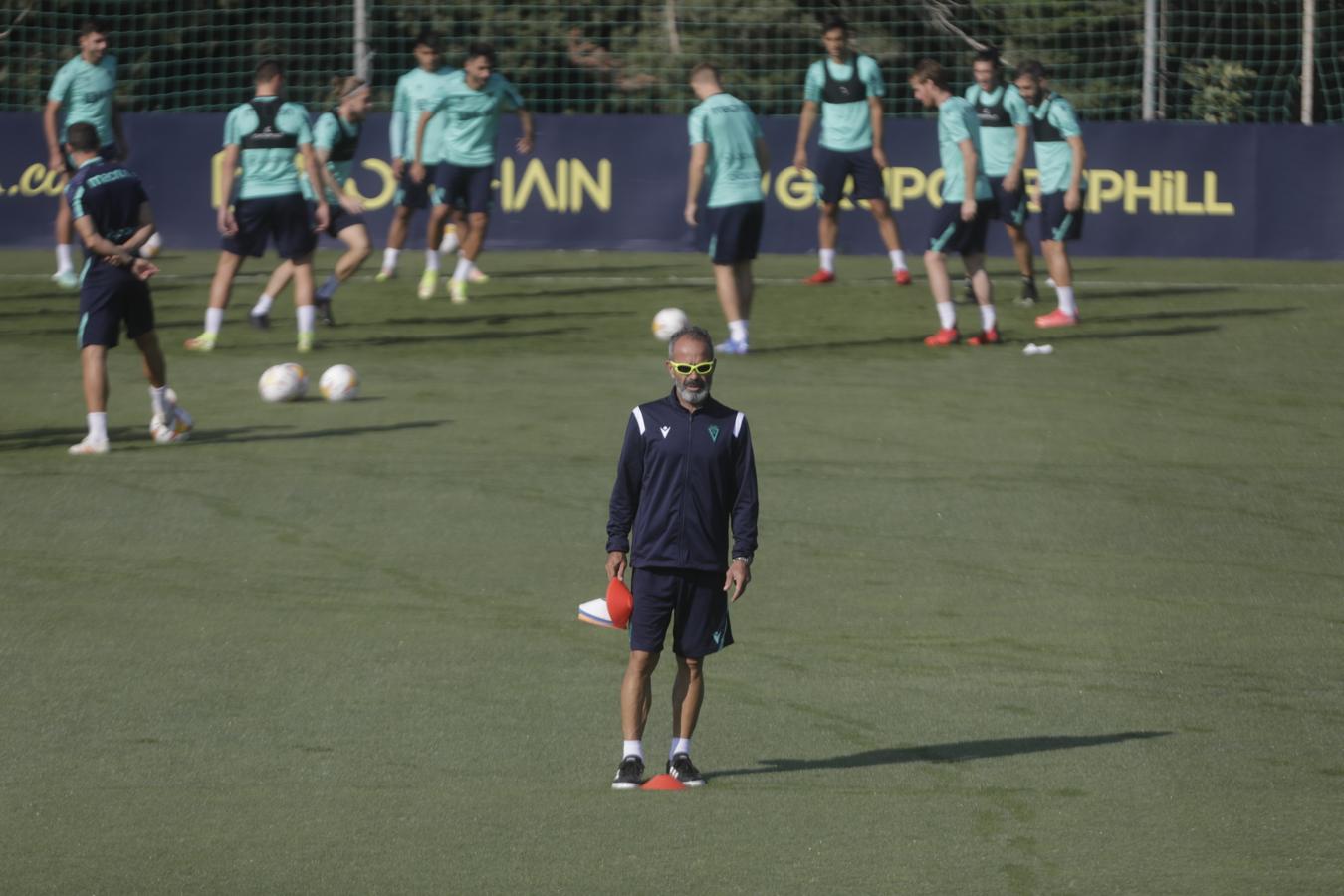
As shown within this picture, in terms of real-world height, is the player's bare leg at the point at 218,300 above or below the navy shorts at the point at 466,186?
below

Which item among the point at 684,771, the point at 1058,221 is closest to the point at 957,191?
the point at 1058,221

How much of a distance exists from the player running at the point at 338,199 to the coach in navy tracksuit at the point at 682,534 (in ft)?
32.2

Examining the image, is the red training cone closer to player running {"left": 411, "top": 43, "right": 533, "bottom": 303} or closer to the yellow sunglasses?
the yellow sunglasses

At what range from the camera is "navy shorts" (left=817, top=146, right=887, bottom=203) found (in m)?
19.7

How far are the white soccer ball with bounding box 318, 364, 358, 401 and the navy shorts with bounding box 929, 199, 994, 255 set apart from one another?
4.60 metres

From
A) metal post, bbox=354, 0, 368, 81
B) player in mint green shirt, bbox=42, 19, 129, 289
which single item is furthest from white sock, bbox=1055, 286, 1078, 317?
metal post, bbox=354, 0, 368, 81

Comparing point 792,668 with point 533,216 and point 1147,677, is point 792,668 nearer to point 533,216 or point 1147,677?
point 1147,677

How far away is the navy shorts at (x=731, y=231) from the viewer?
16.1m

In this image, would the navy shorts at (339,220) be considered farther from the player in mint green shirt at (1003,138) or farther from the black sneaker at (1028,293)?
the black sneaker at (1028,293)

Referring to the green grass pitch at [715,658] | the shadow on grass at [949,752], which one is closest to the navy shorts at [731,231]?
the green grass pitch at [715,658]

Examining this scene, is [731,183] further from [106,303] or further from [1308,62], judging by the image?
[1308,62]

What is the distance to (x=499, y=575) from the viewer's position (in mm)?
9977

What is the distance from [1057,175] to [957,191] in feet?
7.00

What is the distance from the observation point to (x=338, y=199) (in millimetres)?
17250
